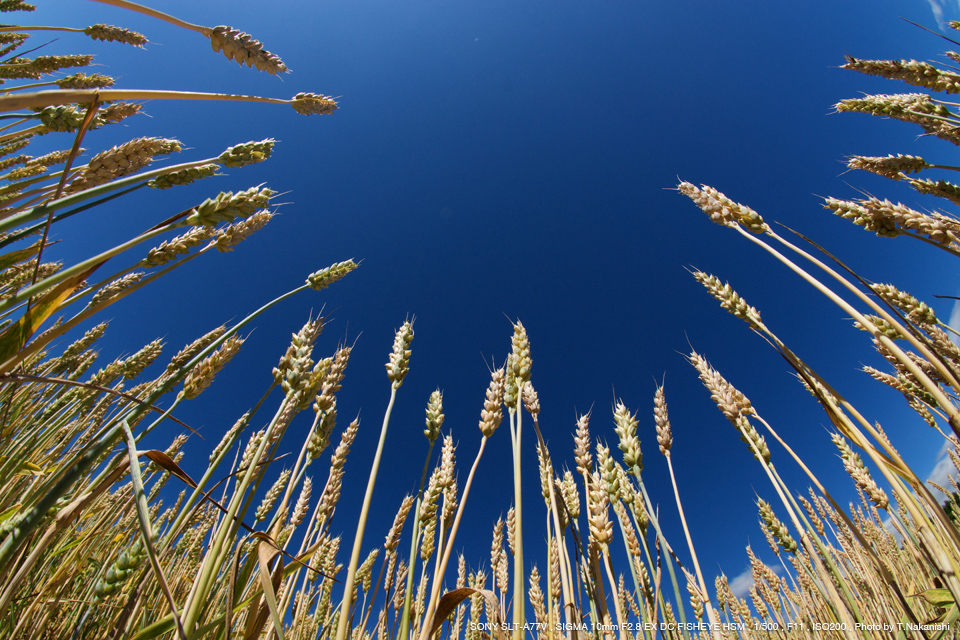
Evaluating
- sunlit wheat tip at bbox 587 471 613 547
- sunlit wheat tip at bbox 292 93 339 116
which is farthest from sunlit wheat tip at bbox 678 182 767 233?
sunlit wheat tip at bbox 292 93 339 116

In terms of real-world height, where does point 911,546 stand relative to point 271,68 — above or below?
below

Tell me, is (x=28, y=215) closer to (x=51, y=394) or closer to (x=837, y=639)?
(x=51, y=394)

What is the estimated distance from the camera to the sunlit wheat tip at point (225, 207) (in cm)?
126

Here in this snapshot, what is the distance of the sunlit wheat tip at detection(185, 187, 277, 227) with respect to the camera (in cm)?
126

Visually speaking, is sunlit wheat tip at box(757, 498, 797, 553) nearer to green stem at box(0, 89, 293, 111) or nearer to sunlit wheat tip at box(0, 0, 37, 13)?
green stem at box(0, 89, 293, 111)

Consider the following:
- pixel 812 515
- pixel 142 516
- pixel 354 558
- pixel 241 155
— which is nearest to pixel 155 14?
pixel 241 155

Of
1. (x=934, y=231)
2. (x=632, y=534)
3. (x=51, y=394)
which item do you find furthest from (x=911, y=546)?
(x=51, y=394)

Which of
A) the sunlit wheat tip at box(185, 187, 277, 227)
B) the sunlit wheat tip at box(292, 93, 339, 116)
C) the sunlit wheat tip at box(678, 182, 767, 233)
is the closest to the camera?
the sunlit wheat tip at box(185, 187, 277, 227)

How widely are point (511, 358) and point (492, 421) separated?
1.34ft

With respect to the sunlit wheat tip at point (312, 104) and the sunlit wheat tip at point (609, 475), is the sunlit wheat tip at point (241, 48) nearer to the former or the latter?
the sunlit wheat tip at point (312, 104)

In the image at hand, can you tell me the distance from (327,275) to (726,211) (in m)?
2.22

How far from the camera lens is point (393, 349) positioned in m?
2.28

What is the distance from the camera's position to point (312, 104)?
5.77ft

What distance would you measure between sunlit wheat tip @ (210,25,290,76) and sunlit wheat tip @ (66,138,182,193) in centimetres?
46
